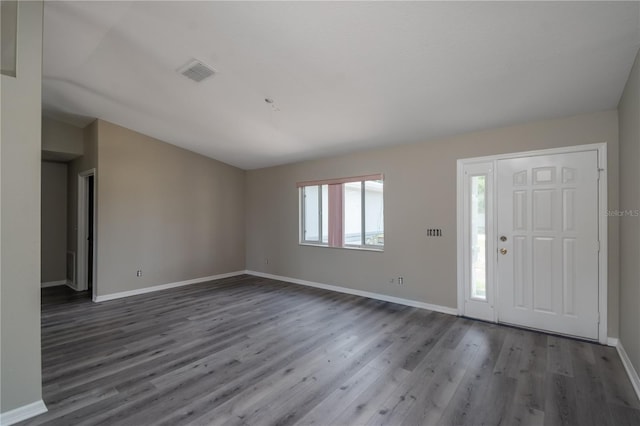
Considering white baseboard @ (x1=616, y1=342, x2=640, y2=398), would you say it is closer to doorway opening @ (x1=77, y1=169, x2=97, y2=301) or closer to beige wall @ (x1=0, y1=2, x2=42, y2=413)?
beige wall @ (x1=0, y1=2, x2=42, y2=413)

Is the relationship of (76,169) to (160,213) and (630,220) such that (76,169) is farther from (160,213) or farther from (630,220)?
(630,220)

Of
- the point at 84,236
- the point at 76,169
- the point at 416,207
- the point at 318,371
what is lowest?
the point at 318,371

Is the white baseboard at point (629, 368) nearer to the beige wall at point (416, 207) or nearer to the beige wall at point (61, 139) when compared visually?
the beige wall at point (416, 207)

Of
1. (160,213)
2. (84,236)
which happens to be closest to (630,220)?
(160,213)

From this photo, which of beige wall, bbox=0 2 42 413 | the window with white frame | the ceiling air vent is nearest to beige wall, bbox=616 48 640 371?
the window with white frame

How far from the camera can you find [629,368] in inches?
96.2

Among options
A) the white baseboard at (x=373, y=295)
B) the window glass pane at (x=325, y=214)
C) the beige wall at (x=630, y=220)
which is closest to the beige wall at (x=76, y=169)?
the white baseboard at (x=373, y=295)

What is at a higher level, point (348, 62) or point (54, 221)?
point (348, 62)

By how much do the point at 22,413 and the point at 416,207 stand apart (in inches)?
171

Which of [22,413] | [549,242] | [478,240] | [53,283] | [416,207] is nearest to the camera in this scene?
[22,413]

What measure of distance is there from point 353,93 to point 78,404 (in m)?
3.51

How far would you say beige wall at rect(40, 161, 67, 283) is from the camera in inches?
225

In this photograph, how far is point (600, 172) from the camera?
3.02 meters

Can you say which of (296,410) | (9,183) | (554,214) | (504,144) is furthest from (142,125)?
(554,214)
